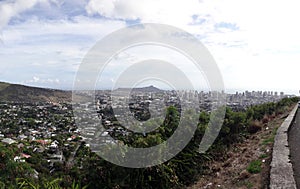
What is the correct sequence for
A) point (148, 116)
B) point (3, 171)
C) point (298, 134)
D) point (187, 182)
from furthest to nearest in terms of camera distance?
point (298, 134)
point (3, 171)
point (148, 116)
point (187, 182)

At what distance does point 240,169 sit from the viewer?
484cm

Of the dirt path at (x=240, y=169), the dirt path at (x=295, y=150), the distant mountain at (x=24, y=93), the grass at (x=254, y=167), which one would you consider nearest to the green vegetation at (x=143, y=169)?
the grass at (x=254, y=167)

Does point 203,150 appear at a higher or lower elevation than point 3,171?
higher

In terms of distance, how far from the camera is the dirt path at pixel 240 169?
4172 millimetres

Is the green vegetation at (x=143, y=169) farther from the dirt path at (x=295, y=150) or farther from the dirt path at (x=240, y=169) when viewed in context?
the dirt path at (x=295, y=150)

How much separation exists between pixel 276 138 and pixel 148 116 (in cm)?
304

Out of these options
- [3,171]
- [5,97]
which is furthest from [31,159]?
[5,97]

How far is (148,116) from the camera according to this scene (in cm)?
534

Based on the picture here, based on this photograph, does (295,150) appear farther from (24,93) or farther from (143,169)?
(24,93)

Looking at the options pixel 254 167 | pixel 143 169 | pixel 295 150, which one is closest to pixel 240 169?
pixel 254 167

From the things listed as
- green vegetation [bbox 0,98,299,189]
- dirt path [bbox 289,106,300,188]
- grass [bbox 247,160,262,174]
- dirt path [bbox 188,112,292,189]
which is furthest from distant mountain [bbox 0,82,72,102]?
grass [bbox 247,160,262,174]

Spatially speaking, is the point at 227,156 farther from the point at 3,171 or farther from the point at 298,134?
the point at 3,171

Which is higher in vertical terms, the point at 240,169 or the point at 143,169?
the point at 143,169

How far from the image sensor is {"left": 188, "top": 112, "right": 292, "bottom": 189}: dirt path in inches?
164
